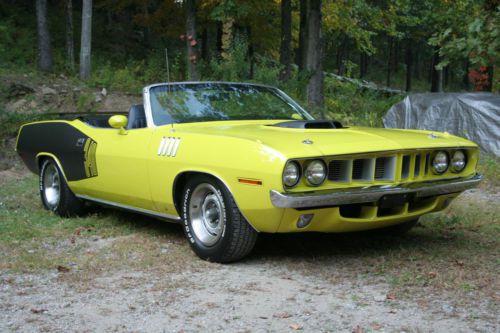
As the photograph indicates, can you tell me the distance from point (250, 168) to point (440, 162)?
5.45 feet

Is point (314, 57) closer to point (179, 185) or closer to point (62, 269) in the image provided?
point (179, 185)

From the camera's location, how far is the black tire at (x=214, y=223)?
491 cm

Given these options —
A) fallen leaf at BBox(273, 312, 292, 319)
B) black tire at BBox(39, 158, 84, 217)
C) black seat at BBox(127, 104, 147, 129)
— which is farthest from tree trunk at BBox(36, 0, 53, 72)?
fallen leaf at BBox(273, 312, 292, 319)

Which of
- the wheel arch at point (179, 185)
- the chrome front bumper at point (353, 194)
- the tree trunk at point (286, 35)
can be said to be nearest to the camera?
the chrome front bumper at point (353, 194)

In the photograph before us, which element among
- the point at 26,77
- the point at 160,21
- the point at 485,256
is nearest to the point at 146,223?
the point at 485,256

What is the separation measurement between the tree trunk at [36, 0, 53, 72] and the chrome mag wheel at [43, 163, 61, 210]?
12603 mm

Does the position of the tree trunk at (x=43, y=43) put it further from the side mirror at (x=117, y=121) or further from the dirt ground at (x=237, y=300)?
the dirt ground at (x=237, y=300)

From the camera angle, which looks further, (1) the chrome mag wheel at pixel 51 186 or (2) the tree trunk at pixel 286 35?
(2) the tree trunk at pixel 286 35

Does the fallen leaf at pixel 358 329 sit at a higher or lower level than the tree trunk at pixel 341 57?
lower

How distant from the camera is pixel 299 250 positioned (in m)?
5.56

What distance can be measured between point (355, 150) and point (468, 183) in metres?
1.26

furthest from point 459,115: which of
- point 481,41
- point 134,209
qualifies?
point 134,209

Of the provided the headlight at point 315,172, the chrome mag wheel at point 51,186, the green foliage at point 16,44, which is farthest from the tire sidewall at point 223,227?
the green foliage at point 16,44

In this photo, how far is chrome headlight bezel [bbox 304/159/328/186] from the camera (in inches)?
182
